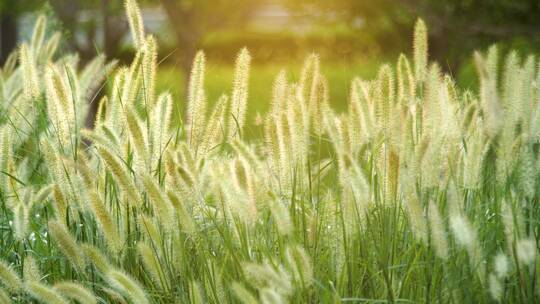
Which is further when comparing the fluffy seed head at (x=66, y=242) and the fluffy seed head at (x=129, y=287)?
the fluffy seed head at (x=66, y=242)

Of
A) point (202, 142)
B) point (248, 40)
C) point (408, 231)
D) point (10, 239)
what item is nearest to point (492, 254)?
point (408, 231)

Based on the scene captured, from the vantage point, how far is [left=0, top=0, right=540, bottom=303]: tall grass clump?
1.84 metres

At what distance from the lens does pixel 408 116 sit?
2.01m

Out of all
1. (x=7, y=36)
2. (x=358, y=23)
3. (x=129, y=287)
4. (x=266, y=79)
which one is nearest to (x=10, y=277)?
(x=129, y=287)

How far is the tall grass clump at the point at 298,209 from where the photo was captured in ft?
6.03

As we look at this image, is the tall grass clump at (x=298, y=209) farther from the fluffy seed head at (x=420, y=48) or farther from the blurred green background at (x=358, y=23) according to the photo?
the blurred green background at (x=358, y=23)

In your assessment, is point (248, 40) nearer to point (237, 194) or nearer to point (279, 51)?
point (279, 51)

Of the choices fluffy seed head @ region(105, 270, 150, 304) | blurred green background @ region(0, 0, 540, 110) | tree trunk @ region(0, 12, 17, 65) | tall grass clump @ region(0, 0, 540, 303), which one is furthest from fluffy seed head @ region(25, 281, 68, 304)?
tree trunk @ region(0, 12, 17, 65)

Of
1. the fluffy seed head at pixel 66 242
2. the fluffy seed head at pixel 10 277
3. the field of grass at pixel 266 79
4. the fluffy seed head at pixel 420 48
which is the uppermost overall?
the field of grass at pixel 266 79

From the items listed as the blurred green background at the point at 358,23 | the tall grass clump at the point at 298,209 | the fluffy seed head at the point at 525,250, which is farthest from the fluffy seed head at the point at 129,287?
the blurred green background at the point at 358,23

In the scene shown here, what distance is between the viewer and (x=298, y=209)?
2.16 meters

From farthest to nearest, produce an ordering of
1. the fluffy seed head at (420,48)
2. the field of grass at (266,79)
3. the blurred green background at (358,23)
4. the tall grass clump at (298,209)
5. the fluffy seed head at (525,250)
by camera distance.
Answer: the field of grass at (266,79), the blurred green background at (358,23), the fluffy seed head at (420,48), the tall grass clump at (298,209), the fluffy seed head at (525,250)

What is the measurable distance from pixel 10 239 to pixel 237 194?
90cm

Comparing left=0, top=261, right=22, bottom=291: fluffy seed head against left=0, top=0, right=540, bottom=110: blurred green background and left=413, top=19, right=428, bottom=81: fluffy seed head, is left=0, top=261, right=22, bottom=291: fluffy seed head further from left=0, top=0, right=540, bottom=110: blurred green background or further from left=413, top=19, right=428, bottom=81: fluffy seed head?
left=0, top=0, right=540, bottom=110: blurred green background
